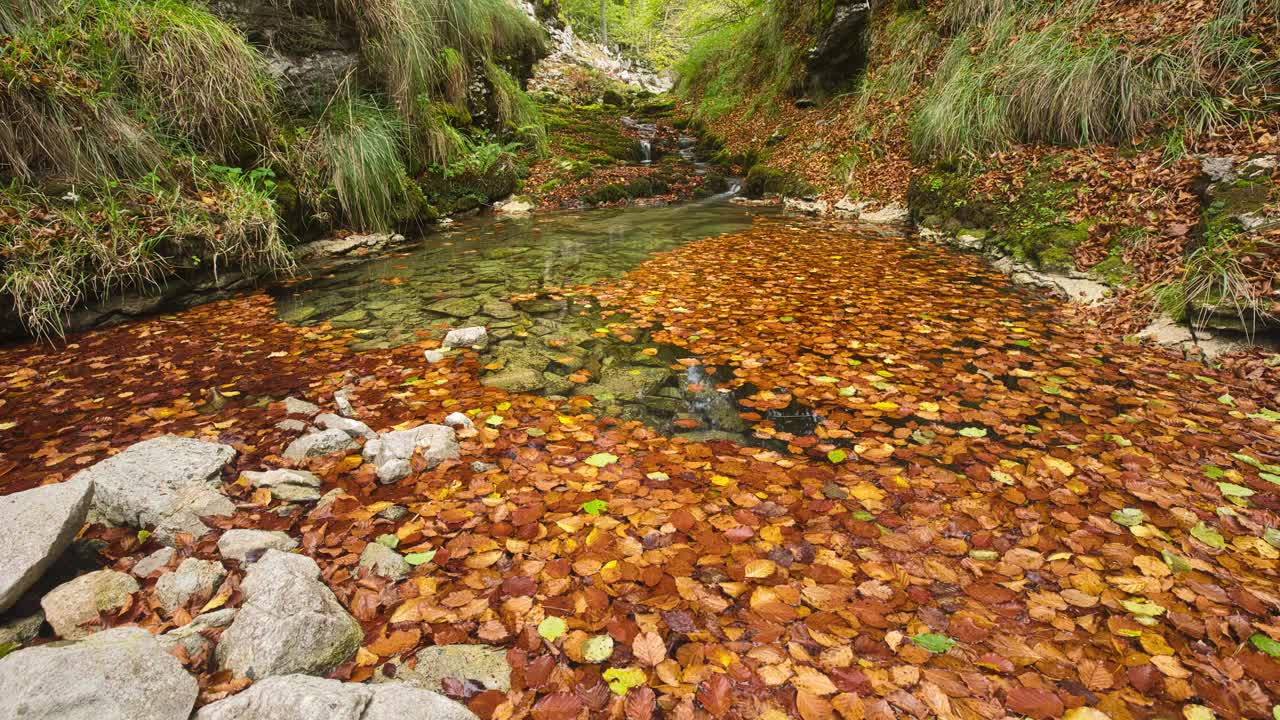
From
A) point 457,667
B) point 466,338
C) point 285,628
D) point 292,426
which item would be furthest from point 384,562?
point 466,338

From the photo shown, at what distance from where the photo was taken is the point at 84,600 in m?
1.46

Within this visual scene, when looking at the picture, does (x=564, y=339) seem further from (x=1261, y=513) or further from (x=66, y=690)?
(x=1261, y=513)

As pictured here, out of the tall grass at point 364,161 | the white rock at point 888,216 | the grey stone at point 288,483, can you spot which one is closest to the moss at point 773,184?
the white rock at point 888,216

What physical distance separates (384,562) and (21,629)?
865 millimetres

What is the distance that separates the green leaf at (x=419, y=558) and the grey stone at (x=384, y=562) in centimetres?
1

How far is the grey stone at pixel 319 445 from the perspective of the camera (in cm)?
228

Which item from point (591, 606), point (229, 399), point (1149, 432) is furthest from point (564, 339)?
point (1149, 432)

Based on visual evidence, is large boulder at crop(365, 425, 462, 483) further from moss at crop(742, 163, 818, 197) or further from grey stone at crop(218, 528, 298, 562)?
moss at crop(742, 163, 818, 197)

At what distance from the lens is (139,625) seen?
1.45m

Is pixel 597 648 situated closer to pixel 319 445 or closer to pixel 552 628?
pixel 552 628

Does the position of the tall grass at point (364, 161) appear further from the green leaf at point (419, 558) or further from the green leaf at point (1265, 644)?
the green leaf at point (1265, 644)

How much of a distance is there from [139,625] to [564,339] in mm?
2564

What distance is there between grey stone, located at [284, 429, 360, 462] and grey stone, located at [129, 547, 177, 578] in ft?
1.95

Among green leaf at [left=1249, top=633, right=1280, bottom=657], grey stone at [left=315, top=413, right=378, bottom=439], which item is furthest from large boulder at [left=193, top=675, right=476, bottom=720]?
green leaf at [left=1249, top=633, right=1280, bottom=657]
